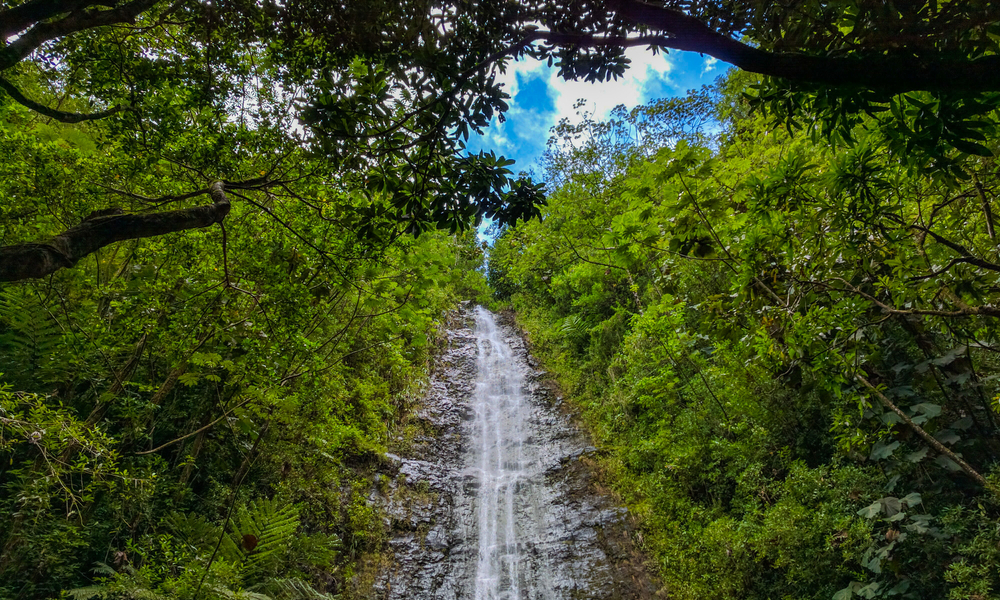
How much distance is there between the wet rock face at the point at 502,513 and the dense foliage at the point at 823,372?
934 mm

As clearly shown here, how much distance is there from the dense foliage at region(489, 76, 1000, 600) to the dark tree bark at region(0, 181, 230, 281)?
319cm

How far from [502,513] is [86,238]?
855cm

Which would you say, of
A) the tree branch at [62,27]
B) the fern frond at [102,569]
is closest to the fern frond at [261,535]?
the fern frond at [102,569]

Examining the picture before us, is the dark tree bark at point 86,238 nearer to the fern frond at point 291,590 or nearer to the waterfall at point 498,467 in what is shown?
the fern frond at point 291,590

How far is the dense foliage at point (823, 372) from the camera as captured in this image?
323 cm

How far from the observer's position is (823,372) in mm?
3309

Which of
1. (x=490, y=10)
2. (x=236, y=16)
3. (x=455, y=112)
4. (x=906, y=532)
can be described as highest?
(x=236, y=16)

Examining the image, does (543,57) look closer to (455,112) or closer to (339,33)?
(455,112)

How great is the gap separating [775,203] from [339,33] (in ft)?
11.8

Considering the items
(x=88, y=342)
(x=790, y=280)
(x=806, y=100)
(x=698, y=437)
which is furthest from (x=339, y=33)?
(x=698, y=437)

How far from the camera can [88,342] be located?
446 centimetres

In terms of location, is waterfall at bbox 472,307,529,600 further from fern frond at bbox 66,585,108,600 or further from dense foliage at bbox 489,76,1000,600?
fern frond at bbox 66,585,108,600

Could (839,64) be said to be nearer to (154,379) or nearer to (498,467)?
(154,379)

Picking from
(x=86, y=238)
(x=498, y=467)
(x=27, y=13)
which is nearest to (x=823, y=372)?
(x=86, y=238)
